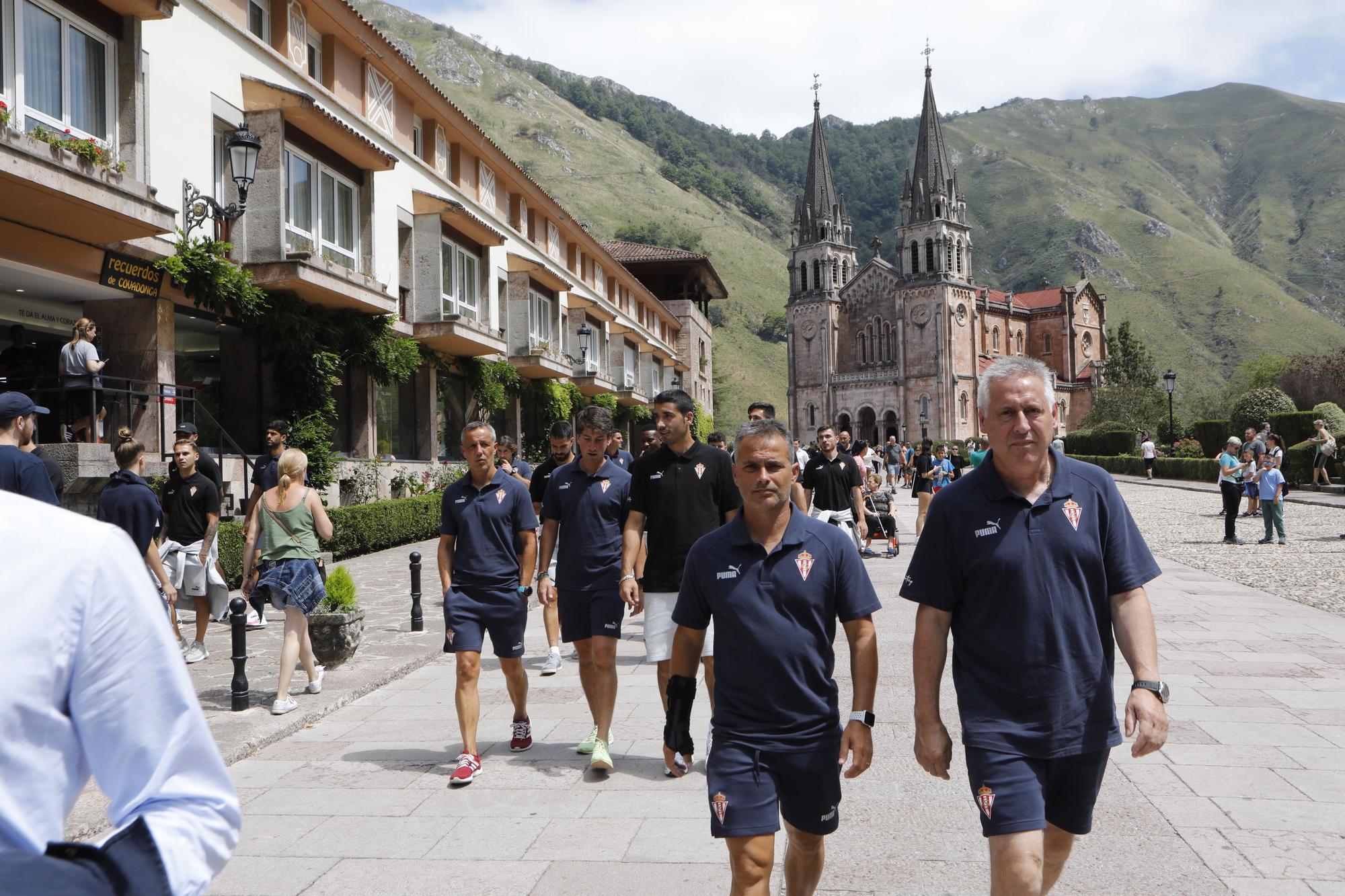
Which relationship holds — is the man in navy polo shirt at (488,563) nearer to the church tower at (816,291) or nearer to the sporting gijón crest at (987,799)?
the sporting gijón crest at (987,799)

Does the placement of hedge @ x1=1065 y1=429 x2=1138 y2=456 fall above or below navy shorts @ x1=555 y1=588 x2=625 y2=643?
above

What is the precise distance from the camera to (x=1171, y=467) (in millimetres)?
42500

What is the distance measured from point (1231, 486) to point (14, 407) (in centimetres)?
1917

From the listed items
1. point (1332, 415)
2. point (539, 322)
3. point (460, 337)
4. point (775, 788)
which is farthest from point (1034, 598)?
point (1332, 415)

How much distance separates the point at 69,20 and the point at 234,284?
428 cm

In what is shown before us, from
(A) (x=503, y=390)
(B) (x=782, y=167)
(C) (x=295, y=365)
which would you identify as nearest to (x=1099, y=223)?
(B) (x=782, y=167)

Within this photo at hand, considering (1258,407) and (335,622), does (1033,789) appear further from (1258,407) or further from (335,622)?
(1258,407)

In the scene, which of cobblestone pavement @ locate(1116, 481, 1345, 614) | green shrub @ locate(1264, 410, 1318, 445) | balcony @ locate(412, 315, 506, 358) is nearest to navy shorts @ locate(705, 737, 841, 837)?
cobblestone pavement @ locate(1116, 481, 1345, 614)

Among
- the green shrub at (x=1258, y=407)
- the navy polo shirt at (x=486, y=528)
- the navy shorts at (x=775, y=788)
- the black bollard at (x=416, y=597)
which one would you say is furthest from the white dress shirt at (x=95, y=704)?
the green shrub at (x=1258, y=407)

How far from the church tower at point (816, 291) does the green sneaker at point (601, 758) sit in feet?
279

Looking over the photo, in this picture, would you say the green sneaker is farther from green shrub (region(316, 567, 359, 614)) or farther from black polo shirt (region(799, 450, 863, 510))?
black polo shirt (region(799, 450, 863, 510))

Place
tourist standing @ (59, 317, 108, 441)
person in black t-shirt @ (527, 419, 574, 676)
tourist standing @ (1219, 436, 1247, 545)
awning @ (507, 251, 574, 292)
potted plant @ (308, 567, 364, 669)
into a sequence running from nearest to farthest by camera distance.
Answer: potted plant @ (308, 567, 364, 669), person in black t-shirt @ (527, 419, 574, 676), tourist standing @ (59, 317, 108, 441), tourist standing @ (1219, 436, 1247, 545), awning @ (507, 251, 574, 292)

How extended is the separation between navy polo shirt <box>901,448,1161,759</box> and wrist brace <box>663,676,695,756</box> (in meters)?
0.90

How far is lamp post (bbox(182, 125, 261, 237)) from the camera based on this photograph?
12.9 m
